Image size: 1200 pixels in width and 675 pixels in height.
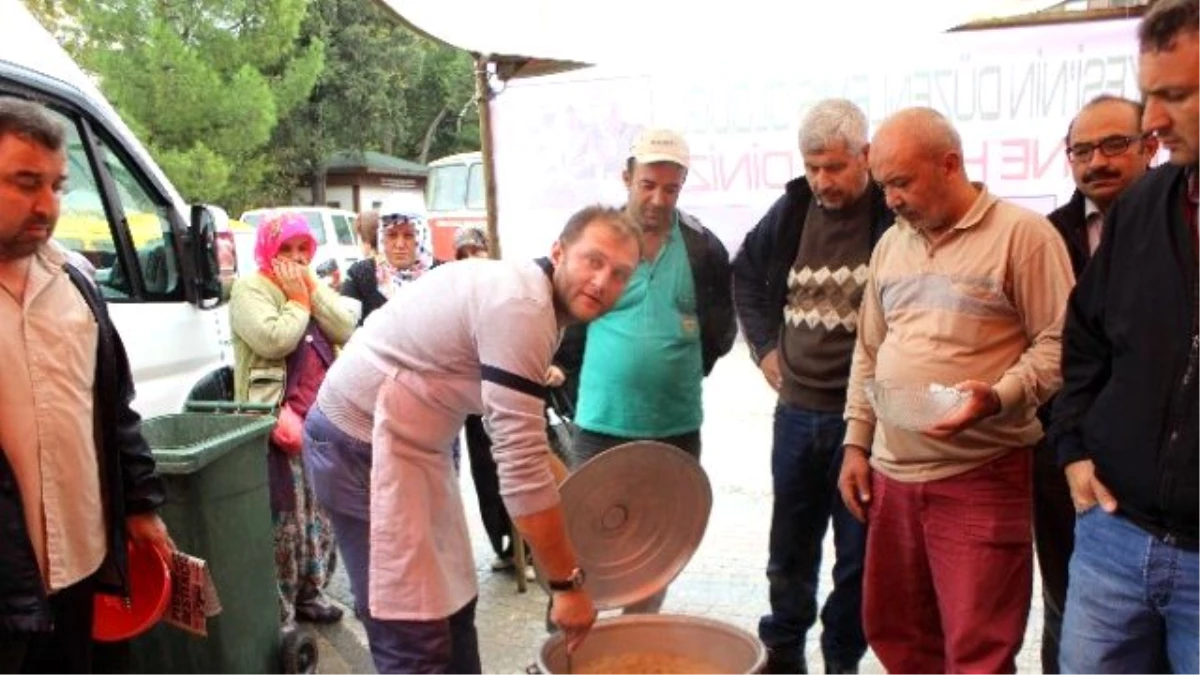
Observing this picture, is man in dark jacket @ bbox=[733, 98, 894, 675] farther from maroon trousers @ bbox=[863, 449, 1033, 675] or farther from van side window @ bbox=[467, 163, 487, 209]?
van side window @ bbox=[467, 163, 487, 209]

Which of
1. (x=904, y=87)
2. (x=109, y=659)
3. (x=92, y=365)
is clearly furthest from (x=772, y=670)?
(x=904, y=87)

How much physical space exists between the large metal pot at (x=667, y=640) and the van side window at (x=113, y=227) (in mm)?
2379

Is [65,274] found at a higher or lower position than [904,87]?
lower

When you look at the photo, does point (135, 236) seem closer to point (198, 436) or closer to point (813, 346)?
point (198, 436)

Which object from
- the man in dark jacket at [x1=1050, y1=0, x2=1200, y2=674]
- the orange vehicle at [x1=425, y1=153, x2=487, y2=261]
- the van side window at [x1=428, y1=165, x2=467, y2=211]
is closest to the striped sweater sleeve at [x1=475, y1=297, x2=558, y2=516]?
the man in dark jacket at [x1=1050, y1=0, x2=1200, y2=674]

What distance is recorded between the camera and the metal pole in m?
4.38

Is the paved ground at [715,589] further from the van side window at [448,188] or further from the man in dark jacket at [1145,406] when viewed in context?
the van side window at [448,188]

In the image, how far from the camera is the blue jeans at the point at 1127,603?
6.70 ft

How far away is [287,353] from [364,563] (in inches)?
65.1

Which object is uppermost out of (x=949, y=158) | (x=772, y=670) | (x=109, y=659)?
(x=949, y=158)

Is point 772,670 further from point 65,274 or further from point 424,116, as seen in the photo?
point 424,116

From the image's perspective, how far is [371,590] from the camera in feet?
Result: 8.15

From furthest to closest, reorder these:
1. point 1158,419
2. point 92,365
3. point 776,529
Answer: point 776,529 → point 92,365 → point 1158,419

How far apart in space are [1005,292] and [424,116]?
32077 mm
